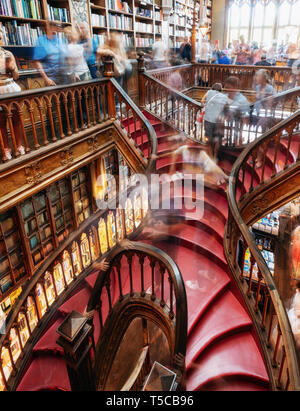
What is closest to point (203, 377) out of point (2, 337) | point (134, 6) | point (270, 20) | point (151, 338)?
point (151, 338)

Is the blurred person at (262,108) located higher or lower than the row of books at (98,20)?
lower

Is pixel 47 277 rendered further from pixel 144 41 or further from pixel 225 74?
pixel 225 74

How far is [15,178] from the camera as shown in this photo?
128 inches

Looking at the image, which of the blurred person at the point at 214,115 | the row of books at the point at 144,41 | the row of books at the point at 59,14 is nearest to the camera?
the blurred person at the point at 214,115

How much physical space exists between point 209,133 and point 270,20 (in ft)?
38.2

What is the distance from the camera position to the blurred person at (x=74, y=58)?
4.12 meters

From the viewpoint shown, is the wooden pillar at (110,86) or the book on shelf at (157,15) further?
the book on shelf at (157,15)

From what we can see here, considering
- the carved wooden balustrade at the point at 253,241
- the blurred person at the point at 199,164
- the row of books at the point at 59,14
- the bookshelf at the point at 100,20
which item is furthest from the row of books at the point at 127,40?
the carved wooden balustrade at the point at 253,241

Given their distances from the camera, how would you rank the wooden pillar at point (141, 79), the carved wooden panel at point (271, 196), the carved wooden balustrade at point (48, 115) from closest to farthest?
the carved wooden balustrade at point (48, 115)
the carved wooden panel at point (271, 196)
the wooden pillar at point (141, 79)

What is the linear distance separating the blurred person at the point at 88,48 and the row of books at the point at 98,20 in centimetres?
103

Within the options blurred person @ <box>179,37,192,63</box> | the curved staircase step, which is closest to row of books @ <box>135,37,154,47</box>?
blurred person @ <box>179,37,192,63</box>

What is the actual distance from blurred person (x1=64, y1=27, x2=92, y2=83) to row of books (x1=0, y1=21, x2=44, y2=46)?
0.56 meters

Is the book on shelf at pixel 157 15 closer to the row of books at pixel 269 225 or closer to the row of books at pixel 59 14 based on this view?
the row of books at pixel 59 14
